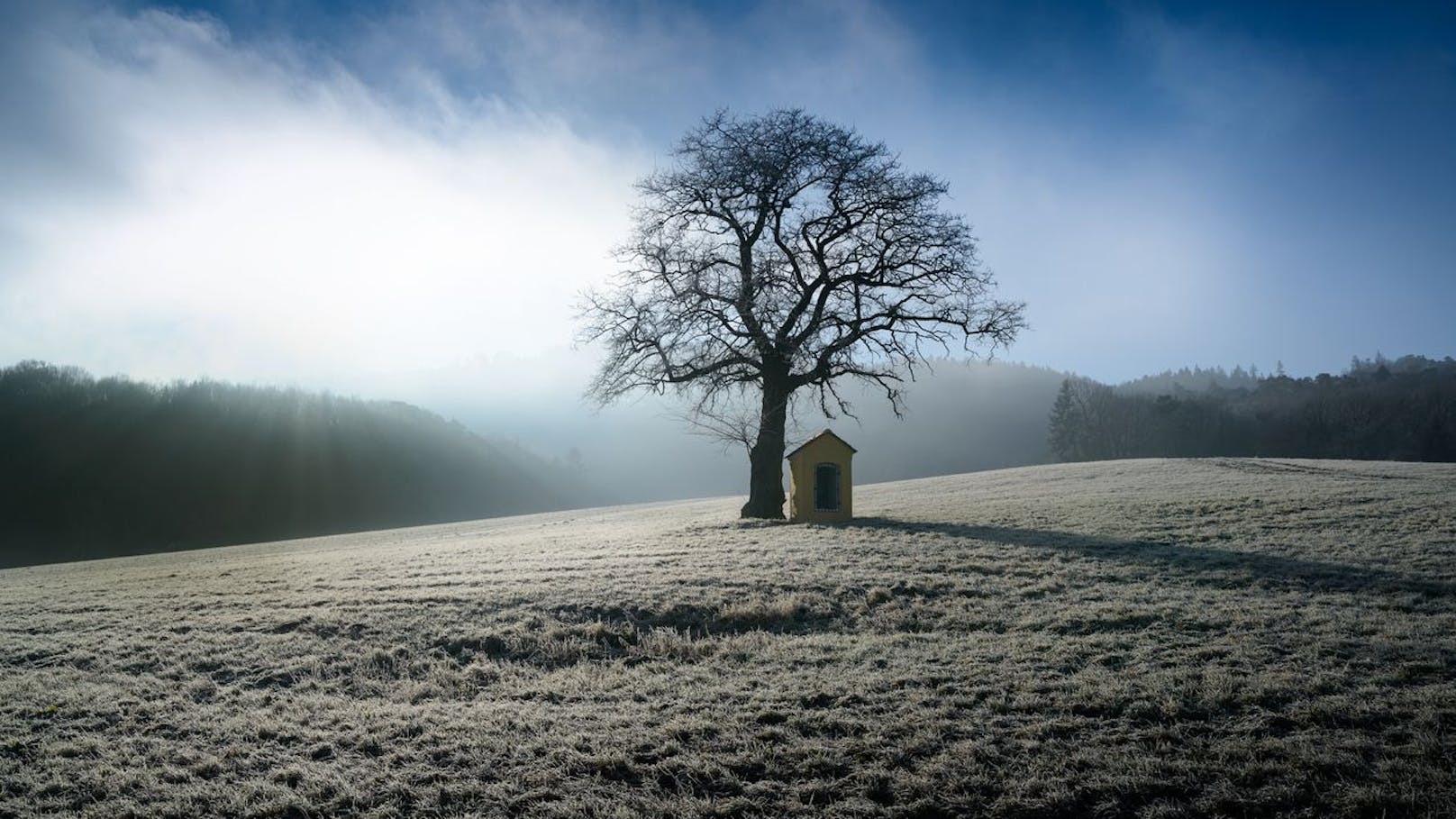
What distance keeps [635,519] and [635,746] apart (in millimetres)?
24595

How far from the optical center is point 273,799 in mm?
5738

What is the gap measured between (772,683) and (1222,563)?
37.0 feet

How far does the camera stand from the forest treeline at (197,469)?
83.1 m

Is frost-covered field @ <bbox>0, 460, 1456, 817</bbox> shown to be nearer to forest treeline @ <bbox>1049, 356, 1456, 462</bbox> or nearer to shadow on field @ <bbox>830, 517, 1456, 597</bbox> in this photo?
shadow on field @ <bbox>830, 517, 1456, 597</bbox>

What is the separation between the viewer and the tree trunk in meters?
24.5

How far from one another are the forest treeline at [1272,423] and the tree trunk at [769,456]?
75.6 metres

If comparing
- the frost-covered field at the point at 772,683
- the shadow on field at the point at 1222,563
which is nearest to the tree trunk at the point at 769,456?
the shadow on field at the point at 1222,563

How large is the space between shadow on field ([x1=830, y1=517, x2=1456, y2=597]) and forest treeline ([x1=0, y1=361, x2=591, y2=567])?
86.5 metres

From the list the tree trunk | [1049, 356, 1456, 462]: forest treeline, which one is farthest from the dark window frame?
[1049, 356, 1456, 462]: forest treeline

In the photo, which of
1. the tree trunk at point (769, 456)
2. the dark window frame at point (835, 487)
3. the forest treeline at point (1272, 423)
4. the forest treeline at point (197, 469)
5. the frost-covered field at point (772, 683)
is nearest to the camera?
the frost-covered field at point (772, 683)

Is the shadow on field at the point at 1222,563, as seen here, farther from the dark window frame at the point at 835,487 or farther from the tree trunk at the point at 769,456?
the tree trunk at the point at 769,456

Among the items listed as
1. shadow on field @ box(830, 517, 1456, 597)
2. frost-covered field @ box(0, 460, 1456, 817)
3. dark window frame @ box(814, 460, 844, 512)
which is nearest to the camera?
frost-covered field @ box(0, 460, 1456, 817)

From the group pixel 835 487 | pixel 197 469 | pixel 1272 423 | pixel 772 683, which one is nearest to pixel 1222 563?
pixel 772 683

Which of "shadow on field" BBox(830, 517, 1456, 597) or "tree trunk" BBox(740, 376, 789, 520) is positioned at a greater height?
"tree trunk" BBox(740, 376, 789, 520)
